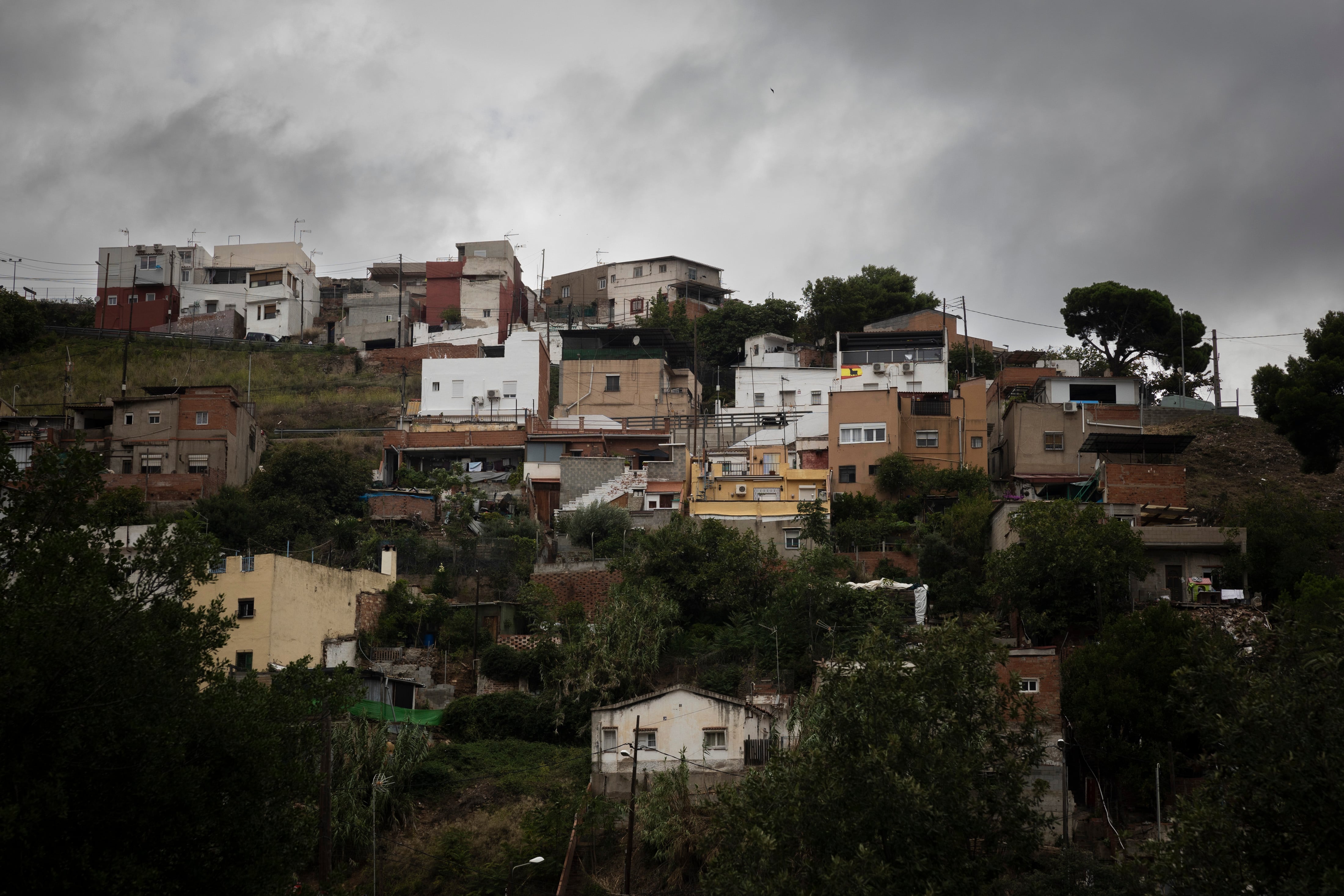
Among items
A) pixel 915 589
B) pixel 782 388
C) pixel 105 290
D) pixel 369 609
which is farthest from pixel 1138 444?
pixel 105 290

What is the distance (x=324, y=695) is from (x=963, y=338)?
5732 centimetres

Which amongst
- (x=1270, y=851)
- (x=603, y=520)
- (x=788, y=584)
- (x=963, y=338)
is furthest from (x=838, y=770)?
(x=963, y=338)

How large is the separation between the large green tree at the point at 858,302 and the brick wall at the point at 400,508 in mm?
29679

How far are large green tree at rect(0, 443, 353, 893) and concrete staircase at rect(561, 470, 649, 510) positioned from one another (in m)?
27.4

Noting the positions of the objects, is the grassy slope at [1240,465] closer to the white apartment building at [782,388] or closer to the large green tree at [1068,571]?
the large green tree at [1068,571]

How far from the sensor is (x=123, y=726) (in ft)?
56.1

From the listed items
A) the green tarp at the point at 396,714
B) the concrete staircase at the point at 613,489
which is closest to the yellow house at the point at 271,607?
the green tarp at the point at 396,714

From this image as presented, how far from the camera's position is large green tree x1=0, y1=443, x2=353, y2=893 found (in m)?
16.2

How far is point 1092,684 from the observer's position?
29.5 m

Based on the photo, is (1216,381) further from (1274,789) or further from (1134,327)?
(1274,789)

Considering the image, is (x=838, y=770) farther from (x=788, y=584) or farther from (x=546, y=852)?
(x=788, y=584)

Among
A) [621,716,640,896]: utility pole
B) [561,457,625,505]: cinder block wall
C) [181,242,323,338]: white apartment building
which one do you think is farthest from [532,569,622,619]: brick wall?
[181,242,323,338]: white apartment building

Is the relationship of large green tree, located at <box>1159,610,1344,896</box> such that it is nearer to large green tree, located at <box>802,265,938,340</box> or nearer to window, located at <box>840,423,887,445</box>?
window, located at <box>840,423,887,445</box>

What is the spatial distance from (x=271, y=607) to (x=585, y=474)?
16923 mm
